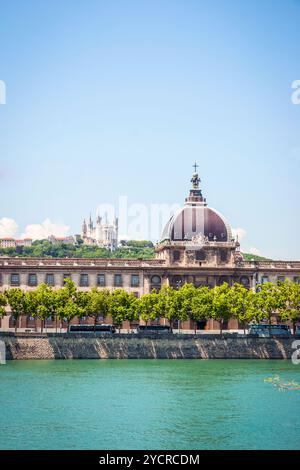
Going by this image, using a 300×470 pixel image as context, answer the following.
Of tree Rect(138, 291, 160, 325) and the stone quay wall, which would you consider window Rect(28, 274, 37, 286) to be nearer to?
tree Rect(138, 291, 160, 325)

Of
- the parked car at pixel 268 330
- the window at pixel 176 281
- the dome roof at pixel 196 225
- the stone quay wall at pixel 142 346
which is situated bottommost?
the stone quay wall at pixel 142 346

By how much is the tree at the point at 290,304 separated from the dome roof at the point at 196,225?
1855 centimetres

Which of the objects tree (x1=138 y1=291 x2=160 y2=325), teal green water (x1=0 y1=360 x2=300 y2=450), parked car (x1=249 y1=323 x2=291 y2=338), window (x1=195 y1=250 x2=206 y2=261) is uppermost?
window (x1=195 y1=250 x2=206 y2=261)

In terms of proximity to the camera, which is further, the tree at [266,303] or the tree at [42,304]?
the tree at [266,303]

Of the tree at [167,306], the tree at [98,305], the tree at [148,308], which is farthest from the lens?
the tree at [148,308]

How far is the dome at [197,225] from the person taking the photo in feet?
414

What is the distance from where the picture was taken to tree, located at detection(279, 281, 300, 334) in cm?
10681

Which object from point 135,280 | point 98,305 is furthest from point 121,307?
point 135,280

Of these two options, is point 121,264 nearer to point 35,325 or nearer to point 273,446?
point 35,325

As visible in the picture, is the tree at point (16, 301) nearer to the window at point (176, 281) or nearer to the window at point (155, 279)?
the window at point (155, 279)

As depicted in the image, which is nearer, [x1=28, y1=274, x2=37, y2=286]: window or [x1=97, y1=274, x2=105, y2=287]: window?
[x1=28, y1=274, x2=37, y2=286]: window

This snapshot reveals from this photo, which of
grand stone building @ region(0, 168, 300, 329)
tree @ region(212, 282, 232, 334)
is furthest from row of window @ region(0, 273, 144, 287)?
tree @ region(212, 282, 232, 334)

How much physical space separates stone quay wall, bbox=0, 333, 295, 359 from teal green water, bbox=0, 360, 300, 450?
5924mm

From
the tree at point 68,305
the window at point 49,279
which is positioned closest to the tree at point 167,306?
the tree at point 68,305
